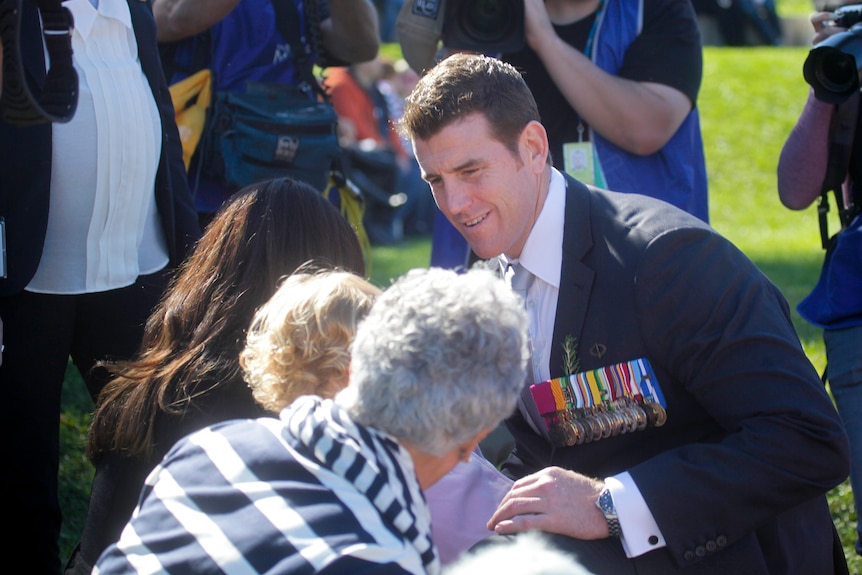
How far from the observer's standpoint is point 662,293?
2.32 meters

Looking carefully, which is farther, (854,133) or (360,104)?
(360,104)

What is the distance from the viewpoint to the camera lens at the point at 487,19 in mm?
3562

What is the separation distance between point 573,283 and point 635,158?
1308 millimetres

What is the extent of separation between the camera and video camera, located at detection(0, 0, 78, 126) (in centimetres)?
193

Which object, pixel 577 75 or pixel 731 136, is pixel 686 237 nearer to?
pixel 577 75

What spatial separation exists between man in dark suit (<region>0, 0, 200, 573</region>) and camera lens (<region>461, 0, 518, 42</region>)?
3.73ft

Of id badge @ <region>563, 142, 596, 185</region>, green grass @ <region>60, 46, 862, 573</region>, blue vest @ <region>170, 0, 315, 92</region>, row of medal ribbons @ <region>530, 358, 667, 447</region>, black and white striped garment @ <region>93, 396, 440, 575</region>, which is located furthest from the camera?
green grass @ <region>60, 46, 862, 573</region>

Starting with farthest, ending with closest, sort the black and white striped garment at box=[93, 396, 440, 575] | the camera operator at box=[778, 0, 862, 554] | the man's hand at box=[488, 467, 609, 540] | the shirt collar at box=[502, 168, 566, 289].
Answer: the camera operator at box=[778, 0, 862, 554] → the shirt collar at box=[502, 168, 566, 289] → the man's hand at box=[488, 467, 609, 540] → the black and white striped garment at box=[93, 396, 440, 575]

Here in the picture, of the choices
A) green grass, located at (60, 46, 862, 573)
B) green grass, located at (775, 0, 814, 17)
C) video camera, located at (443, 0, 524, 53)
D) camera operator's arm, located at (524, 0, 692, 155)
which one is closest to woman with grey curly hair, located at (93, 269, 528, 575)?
camera operator's arm, located at (524, 0, 692, 155)

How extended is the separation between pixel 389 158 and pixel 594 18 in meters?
7.02

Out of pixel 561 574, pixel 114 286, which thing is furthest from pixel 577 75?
pixel 561 574

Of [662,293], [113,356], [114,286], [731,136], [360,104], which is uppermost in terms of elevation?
[662,293]

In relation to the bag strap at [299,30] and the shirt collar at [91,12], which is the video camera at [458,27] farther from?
the shirt collar at [91,12]

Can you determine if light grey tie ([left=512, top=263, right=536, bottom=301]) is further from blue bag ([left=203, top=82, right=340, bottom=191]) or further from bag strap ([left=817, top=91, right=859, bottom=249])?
blue bag ([left=203, top=82, right=340, bottom=191])
